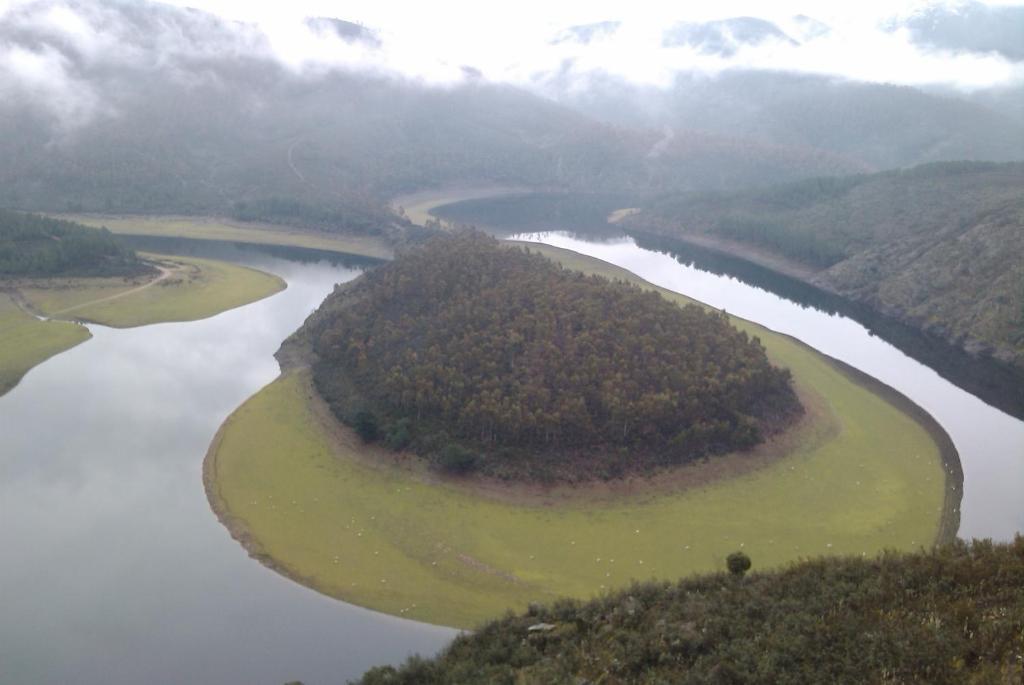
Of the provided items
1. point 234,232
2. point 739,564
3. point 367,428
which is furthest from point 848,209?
point 739,564

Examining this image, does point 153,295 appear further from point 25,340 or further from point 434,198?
point 434,198

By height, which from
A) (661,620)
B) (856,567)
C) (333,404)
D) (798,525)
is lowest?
(333,404)

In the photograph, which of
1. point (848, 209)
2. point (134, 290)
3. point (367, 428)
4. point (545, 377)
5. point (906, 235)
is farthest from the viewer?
point (848, 209)

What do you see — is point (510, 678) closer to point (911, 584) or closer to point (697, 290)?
point (911, 584)

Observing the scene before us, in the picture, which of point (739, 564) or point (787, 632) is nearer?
point (787, 632)

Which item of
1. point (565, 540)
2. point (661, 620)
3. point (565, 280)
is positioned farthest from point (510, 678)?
point (565, 280)

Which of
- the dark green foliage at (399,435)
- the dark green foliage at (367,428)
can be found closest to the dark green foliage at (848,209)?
the dark green foliage at (399,435)
